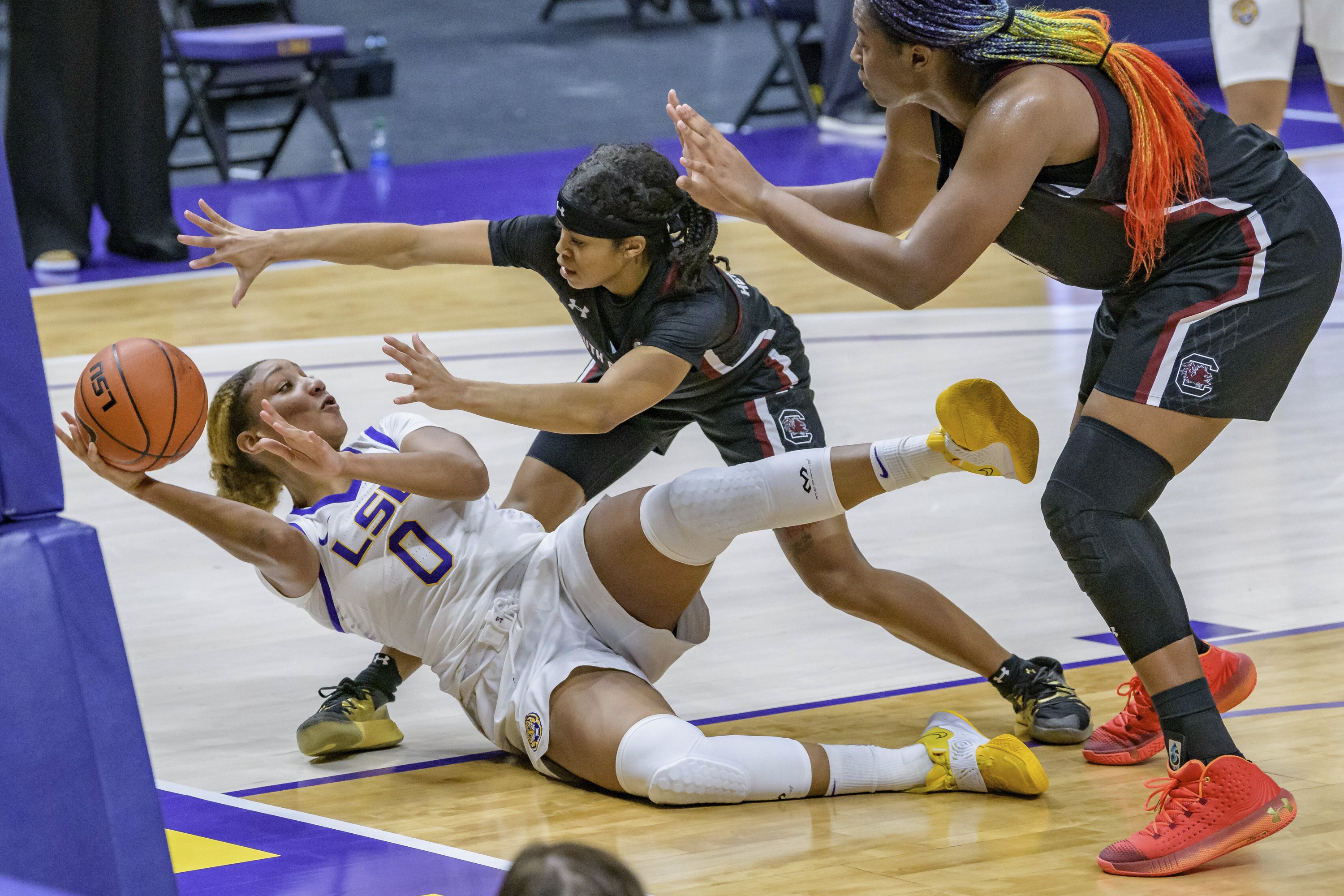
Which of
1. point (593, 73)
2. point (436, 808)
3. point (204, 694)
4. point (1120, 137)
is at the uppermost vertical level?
point (1120, 137)

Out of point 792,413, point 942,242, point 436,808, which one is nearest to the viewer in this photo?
point 942,242

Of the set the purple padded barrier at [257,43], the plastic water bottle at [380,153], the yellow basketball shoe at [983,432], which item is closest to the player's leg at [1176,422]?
the yellow basketball shoe at [983,432]

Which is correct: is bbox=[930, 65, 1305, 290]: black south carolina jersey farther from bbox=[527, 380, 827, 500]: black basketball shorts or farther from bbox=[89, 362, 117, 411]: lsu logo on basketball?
bbox=[89, 362, 117, 411]: lsu logo on basketball

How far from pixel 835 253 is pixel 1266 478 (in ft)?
10.7

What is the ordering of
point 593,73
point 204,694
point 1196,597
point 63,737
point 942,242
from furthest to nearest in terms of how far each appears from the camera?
1. point 593,73
2. point 1196,597
3. point 204,694
4. point 942,242
5. point 63,737

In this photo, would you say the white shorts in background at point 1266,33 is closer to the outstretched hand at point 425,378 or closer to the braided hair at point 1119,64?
the braided hair at point 1119,64

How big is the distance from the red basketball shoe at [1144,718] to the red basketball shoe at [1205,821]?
548 millimetres

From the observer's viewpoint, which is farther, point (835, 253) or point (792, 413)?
point (792, 413)

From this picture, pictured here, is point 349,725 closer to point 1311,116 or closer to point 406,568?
point 406,568

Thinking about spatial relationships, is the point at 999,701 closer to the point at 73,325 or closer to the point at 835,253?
the point at 835,253

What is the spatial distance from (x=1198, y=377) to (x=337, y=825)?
6.14 feet

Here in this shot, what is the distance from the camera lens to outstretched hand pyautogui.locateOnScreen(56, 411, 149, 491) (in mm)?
3236

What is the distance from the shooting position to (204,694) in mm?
4254

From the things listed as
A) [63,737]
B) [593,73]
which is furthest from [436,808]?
[593,73]
